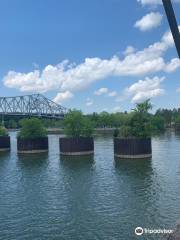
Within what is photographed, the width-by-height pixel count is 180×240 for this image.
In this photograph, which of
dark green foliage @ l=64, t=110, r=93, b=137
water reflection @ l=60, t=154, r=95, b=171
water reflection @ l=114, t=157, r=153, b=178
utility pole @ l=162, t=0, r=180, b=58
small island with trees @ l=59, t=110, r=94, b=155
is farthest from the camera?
dark green foliage @ l=64, t=110, r=93, b=137

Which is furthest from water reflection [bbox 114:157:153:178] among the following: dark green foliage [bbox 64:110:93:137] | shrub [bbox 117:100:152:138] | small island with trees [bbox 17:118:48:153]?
small island with trees [bbox 17:118:48:153]

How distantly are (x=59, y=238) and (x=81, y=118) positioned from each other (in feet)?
216

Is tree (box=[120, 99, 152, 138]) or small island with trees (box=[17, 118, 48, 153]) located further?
small island with trees (box=[17, 118, 48, 153])

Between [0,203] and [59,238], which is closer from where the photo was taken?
[59,238]

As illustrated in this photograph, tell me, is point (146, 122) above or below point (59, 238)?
above

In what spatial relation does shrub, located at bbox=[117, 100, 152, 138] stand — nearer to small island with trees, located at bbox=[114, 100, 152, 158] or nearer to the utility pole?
small island with trees, located at bbox=[114, 100, 152, 158]

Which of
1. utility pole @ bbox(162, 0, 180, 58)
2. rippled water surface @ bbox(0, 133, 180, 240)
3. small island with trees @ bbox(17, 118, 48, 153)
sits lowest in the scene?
rippled water surface @ bbox(0, 133, 180, 240)

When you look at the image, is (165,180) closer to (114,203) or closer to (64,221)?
(114,203)

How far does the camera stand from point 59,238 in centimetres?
2442

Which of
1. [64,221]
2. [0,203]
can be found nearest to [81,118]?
[0,203]

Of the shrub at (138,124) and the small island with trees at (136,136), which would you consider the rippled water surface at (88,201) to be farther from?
the shrub at (138,124)

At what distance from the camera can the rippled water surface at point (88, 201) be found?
85.4 ft

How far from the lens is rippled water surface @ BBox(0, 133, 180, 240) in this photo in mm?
26031

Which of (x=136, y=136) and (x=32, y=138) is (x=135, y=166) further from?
(x=32, y=138)
